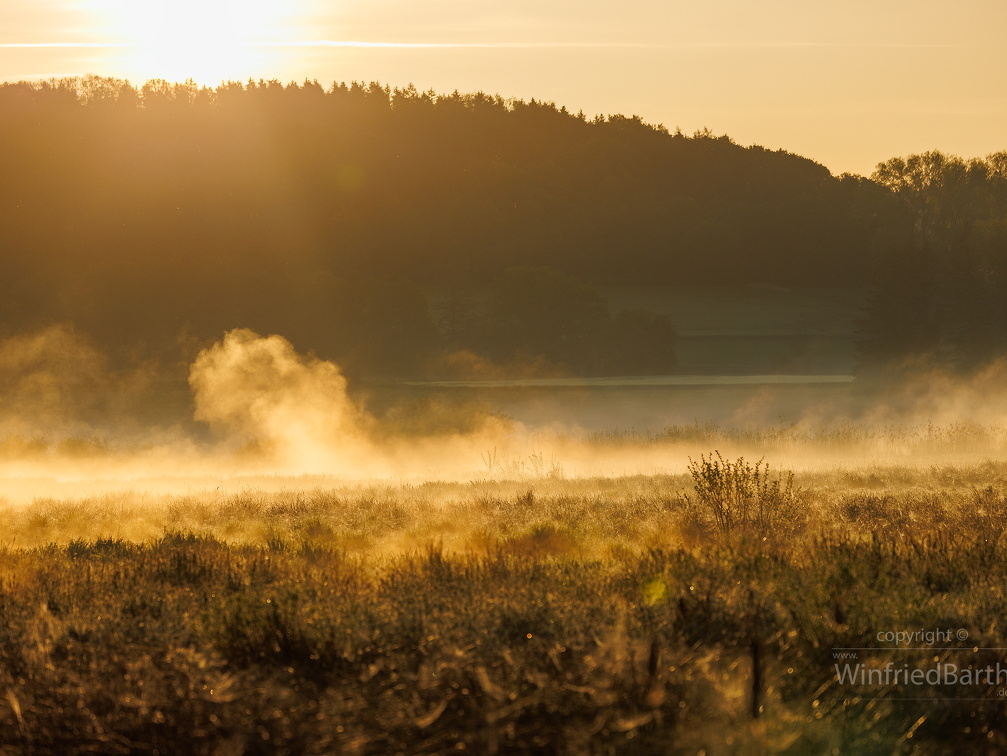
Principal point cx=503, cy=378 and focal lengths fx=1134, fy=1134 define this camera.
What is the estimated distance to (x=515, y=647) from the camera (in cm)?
685

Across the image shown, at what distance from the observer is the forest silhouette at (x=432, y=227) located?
73.2m

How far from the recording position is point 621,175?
321ft

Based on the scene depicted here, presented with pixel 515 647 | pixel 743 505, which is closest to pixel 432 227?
pixel 743 505

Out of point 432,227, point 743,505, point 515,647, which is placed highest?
point 432,227

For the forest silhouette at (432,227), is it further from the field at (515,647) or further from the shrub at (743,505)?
the field at (515,647)

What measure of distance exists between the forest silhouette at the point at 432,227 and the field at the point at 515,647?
193 ft

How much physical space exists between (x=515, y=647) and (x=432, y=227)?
8268cm

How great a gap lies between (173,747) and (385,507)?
11.8m

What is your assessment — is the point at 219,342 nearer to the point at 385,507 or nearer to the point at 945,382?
the point at 945,382

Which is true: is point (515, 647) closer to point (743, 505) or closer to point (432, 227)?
point (743, 505)

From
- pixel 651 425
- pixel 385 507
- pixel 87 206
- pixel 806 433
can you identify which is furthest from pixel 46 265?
pixel 385 507

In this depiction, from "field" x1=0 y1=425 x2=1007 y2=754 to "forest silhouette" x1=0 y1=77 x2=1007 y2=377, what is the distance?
58.9m

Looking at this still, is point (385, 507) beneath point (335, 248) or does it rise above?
beneath

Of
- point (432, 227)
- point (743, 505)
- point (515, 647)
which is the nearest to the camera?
point (515, 647)
